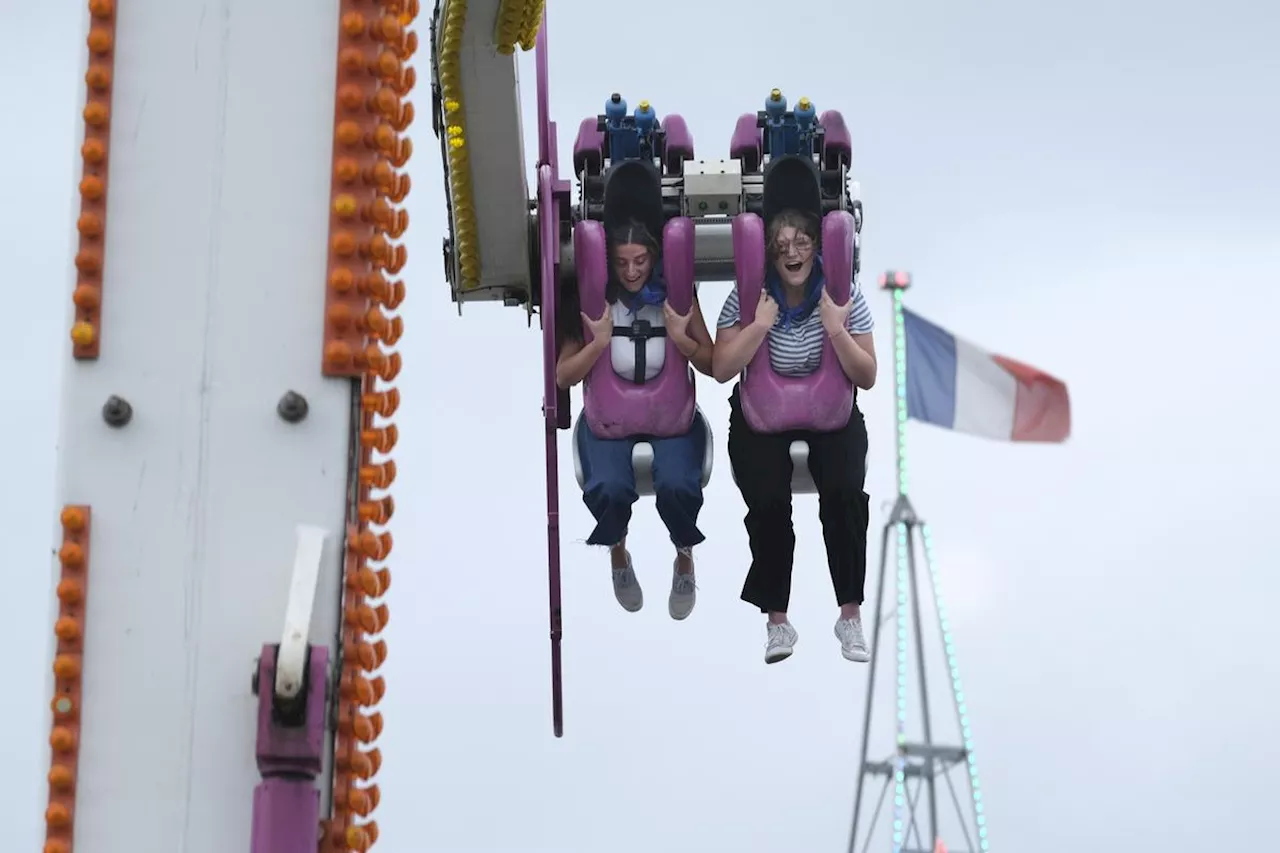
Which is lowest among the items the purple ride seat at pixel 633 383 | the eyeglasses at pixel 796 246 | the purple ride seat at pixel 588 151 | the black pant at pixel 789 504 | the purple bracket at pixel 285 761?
the purple bracket at pixel 285 761

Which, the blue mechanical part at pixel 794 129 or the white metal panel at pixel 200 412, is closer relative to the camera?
the white metal panel at pixel 200 412

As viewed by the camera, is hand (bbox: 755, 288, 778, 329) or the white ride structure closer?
the white ride structure

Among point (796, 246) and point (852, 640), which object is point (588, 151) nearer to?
point (796, 246)

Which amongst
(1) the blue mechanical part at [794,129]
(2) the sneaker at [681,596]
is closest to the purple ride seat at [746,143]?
(1) the blue mechanical part at [794,129]

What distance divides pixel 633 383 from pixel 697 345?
1.17 feet

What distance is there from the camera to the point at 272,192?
429 inches

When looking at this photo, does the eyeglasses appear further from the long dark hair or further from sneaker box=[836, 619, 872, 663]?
sneaker box=[836, 619, 872, 663]

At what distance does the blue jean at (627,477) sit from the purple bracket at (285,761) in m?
4.05

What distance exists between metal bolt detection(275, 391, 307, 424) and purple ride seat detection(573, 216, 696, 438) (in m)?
3.70

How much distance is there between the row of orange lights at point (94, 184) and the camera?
10766 mm

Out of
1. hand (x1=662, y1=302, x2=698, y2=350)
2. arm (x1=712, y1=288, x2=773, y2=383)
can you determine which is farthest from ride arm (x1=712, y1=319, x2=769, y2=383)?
→ hand (x1=662, y1=302, x2=698, y2=350)

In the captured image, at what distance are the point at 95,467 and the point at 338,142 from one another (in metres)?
1.47

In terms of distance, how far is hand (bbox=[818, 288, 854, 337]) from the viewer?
14172 millimetres

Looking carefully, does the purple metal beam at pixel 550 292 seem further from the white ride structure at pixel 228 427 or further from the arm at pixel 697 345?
the white ride structure at pixel 228 427
